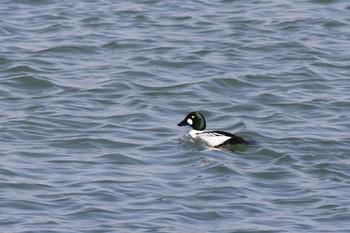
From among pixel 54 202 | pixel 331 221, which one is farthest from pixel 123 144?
pixel 331 221

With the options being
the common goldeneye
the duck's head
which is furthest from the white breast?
the duck's head

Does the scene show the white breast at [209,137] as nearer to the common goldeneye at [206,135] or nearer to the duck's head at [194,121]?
the common goldeneye at [206,135]

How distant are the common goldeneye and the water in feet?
0.55

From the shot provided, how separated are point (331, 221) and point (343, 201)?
2.32 feet

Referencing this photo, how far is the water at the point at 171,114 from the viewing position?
13.5 m

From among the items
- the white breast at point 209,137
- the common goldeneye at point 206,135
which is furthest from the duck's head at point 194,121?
the white breast at point 209,137

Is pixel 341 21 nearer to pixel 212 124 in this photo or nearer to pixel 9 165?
pixel 212 124

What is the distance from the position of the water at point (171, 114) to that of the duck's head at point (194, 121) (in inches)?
12.4

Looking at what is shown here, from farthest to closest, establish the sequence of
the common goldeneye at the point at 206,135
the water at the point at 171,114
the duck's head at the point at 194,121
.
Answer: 1. the duck's head at the point at 194,121
2. the common goldeneye at the point at 206,135
3. the water at the point at 171,114

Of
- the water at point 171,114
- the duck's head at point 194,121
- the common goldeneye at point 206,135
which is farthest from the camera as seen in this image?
the duck's head at point 194,121

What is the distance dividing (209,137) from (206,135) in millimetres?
148

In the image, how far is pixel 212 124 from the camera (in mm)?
18250

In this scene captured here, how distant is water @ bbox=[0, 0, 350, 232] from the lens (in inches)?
533

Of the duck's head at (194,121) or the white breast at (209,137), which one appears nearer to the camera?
the white breast at (209,137)
